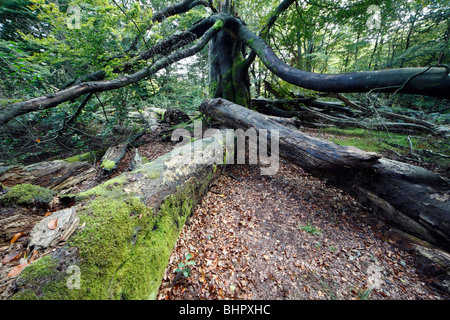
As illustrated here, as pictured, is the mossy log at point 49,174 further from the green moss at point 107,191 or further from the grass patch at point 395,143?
the grass patch at point 395,143

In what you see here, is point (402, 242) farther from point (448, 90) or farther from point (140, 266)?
point (140, 266)

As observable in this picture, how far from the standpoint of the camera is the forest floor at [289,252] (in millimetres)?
2018

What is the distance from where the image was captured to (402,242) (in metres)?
2.57

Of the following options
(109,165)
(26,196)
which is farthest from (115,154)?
(26,196)

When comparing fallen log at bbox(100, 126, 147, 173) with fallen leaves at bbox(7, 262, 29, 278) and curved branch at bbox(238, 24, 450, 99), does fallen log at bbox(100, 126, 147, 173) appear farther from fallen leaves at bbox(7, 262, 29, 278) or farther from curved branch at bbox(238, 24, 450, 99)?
curved branch at bbox(238, 24, 450, 99)

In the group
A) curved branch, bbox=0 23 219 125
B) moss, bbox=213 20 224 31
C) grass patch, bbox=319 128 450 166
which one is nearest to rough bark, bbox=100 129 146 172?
curved branch, bbox=0 23 219 125

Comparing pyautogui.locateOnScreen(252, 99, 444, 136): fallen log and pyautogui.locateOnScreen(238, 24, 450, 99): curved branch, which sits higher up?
pyautogui.locateOnScreen(238, 24, 450, 99): curved branch

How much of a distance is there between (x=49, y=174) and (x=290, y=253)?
5216 mm

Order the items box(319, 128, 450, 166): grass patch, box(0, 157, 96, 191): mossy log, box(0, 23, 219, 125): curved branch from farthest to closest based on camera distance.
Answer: box(319, 128, 450, 166): grass patch, box(0, 157, 96, 191): mossy log, box(0, 23, 219, 125): curved branch

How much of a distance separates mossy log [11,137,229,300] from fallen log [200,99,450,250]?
8.48 feet

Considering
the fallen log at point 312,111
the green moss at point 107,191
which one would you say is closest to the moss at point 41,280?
the green moss at point 107,191

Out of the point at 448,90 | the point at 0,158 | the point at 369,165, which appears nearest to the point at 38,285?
the point at 369,165

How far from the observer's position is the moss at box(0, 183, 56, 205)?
1725 millimetres

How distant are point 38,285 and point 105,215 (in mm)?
625
